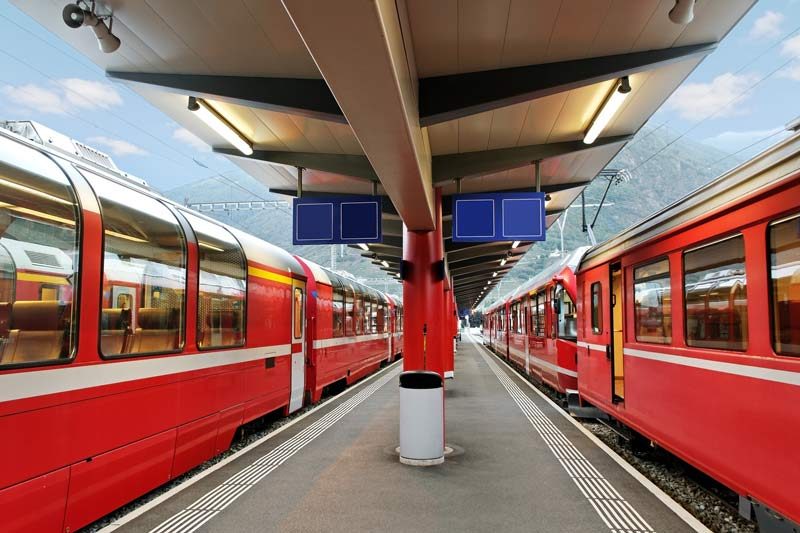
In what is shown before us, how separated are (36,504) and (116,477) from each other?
894mm

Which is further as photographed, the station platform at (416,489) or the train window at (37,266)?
the station platform at (416,489)

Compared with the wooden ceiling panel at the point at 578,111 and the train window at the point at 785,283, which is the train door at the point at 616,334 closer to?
the wooden ceiling panel at the point at 578,111

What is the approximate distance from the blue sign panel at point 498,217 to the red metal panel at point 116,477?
5.28 meters

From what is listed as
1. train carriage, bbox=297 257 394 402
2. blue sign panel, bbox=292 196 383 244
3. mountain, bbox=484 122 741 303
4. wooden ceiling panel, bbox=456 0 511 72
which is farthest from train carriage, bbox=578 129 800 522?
mountain, bbox=484 122 741 303

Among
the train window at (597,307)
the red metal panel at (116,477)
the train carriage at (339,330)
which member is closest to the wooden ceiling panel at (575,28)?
the train window at (597,307)

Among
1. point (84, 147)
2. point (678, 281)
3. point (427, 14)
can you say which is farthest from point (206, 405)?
point (678, 281)

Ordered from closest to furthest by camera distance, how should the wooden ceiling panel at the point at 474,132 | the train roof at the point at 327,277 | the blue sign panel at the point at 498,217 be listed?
the wooden ceiling panel at the point at 474,132, the blue sign panel at the point at 498,217, the train roof at the point at 327,277

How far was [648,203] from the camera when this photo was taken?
9988cm

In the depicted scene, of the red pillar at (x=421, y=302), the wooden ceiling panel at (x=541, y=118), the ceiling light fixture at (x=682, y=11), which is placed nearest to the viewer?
the ceiling light fixture at (x=682, y=11)

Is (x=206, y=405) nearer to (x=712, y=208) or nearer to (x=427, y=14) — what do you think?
(x=427, y=14)

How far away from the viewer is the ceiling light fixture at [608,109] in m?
6.35

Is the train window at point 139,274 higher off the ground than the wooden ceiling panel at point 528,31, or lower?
lower

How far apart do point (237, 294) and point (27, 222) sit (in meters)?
3.60

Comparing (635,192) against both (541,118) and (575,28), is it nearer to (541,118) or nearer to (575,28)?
(541,118)
